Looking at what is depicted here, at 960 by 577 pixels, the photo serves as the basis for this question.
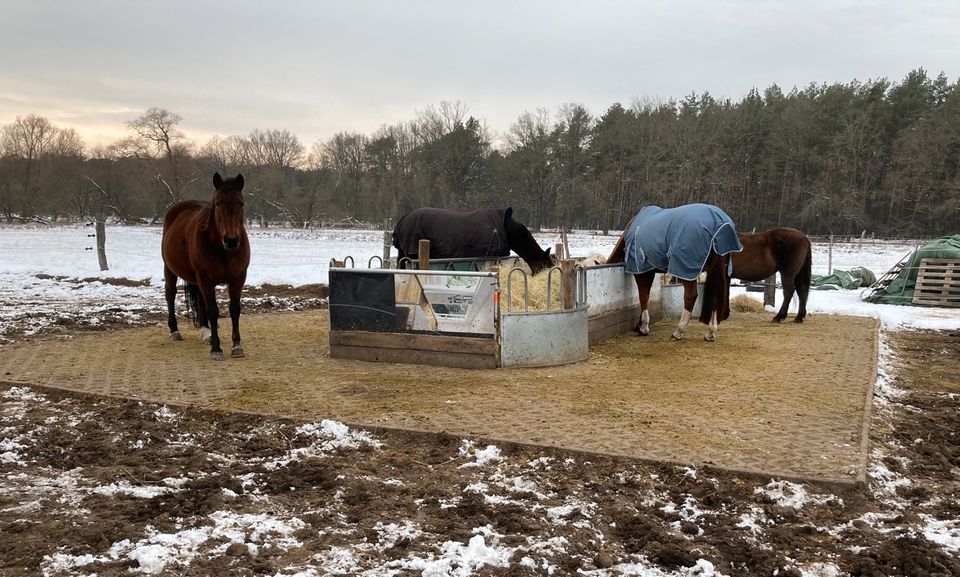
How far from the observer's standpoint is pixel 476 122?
5038 cm

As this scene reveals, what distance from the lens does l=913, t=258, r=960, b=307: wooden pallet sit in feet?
41.4

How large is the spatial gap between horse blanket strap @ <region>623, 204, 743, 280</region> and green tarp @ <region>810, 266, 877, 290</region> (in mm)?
8813

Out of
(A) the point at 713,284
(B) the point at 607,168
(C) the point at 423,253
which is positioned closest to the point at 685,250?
(A) the point at 713,284

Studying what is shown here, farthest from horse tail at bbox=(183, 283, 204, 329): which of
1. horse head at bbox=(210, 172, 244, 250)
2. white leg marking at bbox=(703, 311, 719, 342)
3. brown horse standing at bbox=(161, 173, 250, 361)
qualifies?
white leg marking at bbox=(703, 311, 719, 342)

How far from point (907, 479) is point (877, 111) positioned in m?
43.3

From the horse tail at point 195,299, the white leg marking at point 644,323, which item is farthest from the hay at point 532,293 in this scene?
the horse tail at point 195,299

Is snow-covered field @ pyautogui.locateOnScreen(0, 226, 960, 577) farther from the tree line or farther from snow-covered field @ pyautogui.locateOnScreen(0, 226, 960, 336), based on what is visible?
the tree line

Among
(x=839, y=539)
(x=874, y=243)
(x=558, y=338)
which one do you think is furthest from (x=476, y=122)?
(x=839, y=539)

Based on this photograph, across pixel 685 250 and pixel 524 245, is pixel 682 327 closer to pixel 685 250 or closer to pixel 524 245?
pixel 685 250

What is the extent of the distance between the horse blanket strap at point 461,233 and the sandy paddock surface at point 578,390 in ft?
7.56

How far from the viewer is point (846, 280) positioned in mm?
15297

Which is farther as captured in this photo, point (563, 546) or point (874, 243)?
point (874, 243)

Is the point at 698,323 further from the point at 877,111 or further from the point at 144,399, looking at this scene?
the point at 877,111

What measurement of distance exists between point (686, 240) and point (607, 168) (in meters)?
41.2
